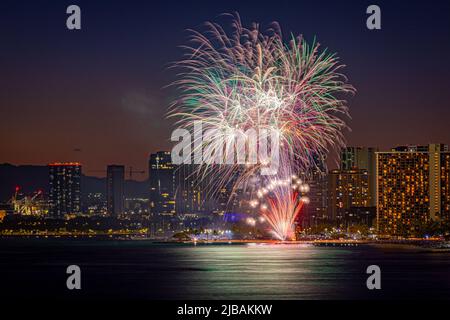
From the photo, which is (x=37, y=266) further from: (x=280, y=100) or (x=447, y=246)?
(x=447, y=246)

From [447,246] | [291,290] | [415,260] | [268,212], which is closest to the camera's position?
[291,290]

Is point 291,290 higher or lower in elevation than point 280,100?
lower

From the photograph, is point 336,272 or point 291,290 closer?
point 291,290

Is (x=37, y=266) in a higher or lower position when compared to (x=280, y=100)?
lower

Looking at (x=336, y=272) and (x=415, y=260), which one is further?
(x=415, y=260)
